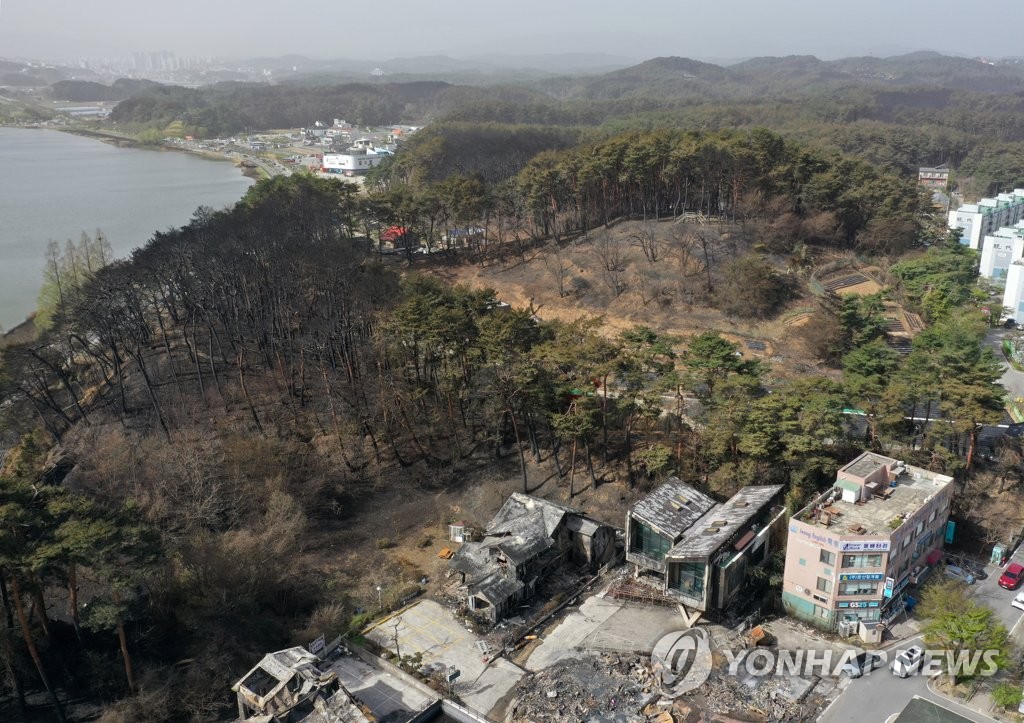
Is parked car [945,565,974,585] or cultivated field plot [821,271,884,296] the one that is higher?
cultivated field plot [821,271,884,296]

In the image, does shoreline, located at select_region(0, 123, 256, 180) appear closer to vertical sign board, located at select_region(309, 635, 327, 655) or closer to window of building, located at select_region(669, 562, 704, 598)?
vertical sign board, located at select_region(309, 635, 327, 655)

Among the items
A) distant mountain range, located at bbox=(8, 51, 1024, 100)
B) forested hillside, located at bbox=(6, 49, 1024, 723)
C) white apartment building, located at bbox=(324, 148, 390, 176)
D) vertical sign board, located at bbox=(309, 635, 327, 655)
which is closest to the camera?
forested hillside, located at bbox=(6, 49, 1024, 723)

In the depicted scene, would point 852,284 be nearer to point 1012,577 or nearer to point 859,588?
point 1012,577

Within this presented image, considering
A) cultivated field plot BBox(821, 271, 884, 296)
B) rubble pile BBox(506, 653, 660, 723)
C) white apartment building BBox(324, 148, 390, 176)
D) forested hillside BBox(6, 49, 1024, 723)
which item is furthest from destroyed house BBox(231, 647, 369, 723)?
white apartment building BBox(324, 148, 390, 176)

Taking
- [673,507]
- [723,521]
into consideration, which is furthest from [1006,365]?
[673,507]

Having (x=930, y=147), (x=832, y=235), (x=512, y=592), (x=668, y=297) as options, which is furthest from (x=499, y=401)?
(x=930, y=147)
